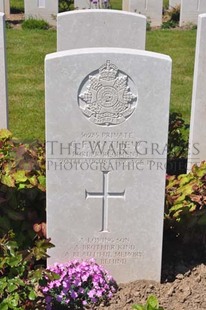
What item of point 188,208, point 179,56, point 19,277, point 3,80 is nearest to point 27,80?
point 179,56

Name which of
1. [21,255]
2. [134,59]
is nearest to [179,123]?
[134,59]

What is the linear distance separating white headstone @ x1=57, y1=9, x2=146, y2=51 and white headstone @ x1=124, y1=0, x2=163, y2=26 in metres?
7.61

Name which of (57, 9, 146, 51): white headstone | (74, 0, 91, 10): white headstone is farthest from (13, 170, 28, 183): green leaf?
(74, 0, 91, 10): white headstone

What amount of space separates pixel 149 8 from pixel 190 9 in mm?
808

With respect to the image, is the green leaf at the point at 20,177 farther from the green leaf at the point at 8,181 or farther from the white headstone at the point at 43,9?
the white headstone at the point at 43,9

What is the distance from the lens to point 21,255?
3.35 m

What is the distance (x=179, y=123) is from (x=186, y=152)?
26 cm

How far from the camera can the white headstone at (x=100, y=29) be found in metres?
4.84

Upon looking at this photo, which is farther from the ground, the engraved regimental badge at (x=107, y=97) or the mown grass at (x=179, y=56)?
the engraved regimental badge at (x=107, y=97)

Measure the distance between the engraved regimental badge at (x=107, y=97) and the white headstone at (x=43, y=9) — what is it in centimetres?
896

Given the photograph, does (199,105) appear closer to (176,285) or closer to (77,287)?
(176,285)

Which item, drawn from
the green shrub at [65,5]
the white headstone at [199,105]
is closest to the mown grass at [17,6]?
the green shrub at [65,5]

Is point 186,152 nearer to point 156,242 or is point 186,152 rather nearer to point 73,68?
point 156,242

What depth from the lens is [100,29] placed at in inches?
193
